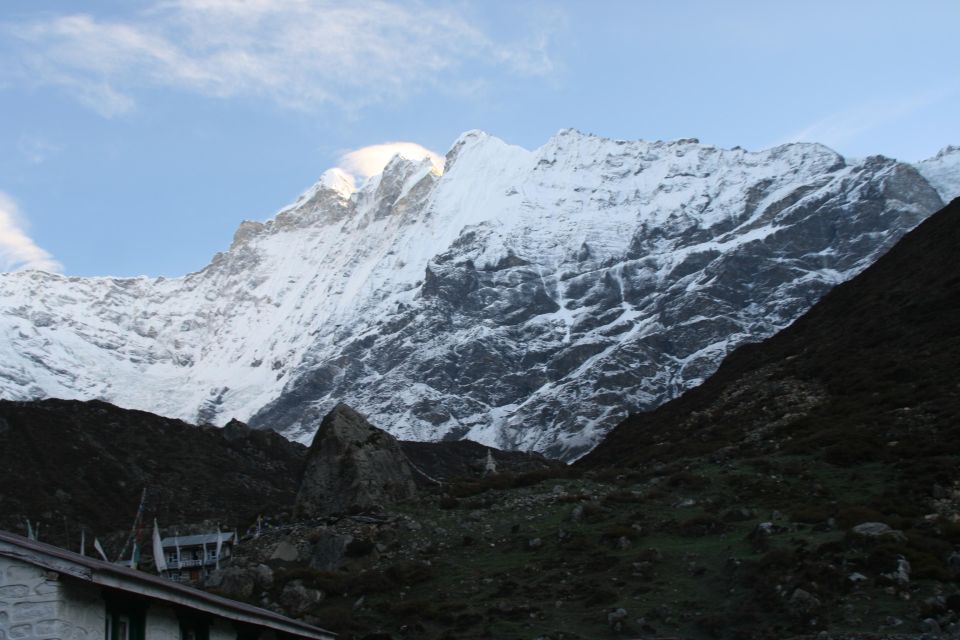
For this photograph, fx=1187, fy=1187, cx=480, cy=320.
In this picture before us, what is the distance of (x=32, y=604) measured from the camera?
1405cm

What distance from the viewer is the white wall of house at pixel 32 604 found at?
13.9 meters

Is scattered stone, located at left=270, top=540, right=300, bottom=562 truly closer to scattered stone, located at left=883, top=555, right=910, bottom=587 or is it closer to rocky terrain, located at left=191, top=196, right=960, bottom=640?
rocky terrain, located at left=191, top=196, right=960, bottom=640

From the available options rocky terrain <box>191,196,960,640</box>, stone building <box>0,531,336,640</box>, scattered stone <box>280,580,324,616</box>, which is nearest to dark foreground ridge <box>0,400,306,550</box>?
rocky terrain <box>191,196,960,640</box>

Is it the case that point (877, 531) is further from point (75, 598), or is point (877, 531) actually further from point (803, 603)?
point (75, 598)

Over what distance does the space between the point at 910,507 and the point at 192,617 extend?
2381 centimetres

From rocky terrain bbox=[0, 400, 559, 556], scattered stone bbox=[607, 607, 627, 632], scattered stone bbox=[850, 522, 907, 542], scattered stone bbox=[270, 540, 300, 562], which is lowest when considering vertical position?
scattered stone bbox=[607, 607, 627, 632]

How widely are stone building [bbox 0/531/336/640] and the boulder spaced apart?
3462 centimetres

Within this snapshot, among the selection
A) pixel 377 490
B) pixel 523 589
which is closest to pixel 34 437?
pixel 377 490

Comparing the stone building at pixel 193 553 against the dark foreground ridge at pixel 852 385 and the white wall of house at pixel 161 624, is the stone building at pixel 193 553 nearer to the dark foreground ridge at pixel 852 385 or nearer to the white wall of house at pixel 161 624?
the dark foreground ridge at pixel 852 385

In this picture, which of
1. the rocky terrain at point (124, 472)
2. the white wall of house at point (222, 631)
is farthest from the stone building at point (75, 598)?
the rocky terrain at point (124, 472)

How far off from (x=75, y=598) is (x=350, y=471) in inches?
1578

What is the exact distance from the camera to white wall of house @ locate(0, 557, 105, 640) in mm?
13945

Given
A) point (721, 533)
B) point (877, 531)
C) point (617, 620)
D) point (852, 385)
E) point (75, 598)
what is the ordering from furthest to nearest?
point (852, 385) → point (721, 533) → point (877, 531) → point (617, 620) → point (75, 598)

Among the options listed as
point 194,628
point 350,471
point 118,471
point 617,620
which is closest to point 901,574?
point 617,620
